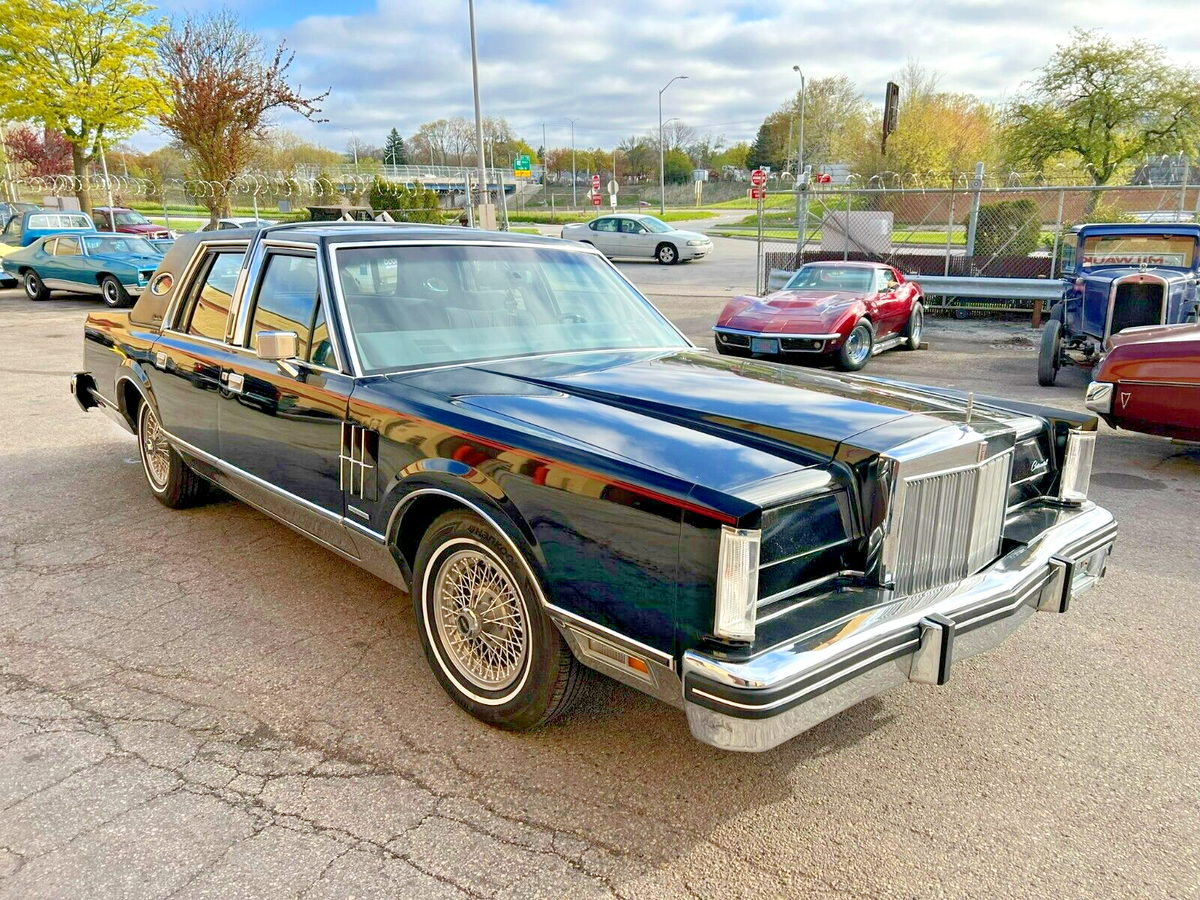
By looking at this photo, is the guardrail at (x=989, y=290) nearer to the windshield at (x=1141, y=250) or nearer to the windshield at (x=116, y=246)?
the windshield at (x=1141, y=250)

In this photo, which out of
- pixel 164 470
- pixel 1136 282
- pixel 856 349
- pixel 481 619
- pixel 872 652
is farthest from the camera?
pixel 856 349

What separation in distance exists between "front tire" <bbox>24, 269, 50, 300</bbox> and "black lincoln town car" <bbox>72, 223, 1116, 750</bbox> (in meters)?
17.4

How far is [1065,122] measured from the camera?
28.8m

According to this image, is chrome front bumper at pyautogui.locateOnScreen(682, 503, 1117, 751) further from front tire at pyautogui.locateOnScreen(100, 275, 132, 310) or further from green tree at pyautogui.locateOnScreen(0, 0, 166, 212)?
green tree at pyautogui.locateOnScreen(0, 0, 166, 212)

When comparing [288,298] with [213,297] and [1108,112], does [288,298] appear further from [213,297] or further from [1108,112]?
[1108,112]

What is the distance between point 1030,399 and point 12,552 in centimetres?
887

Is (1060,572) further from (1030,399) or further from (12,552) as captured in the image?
(1030,399)

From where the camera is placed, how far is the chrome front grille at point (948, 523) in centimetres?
266

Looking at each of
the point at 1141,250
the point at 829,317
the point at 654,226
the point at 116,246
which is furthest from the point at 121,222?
the point at 1141,250

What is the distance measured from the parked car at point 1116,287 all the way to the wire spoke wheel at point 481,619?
351 inches

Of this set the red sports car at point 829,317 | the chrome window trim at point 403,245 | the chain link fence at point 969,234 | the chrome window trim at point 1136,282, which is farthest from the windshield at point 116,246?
the chrome window trim at point 1136,282

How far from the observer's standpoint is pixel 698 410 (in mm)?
3047

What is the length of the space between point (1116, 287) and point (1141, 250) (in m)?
1.29

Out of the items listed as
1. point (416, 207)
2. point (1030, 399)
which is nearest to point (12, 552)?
point (1030, 399)
